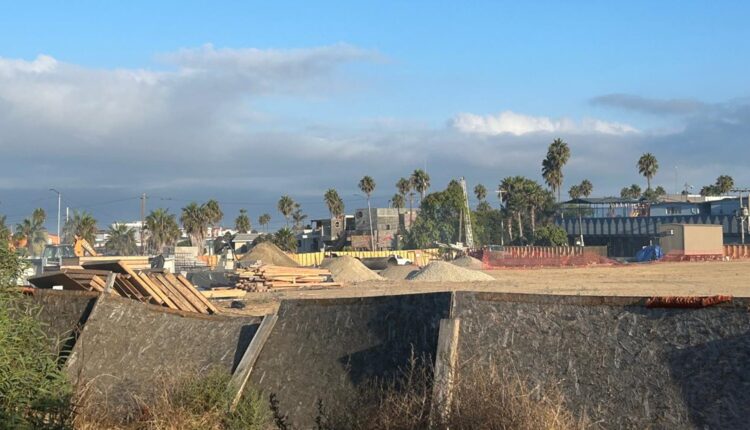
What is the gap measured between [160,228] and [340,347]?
108052mm

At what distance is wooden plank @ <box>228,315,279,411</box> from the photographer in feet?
28.6

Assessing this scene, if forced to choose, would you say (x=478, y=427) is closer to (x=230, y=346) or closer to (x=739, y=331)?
(x=739, y=331)

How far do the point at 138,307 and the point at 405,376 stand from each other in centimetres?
363

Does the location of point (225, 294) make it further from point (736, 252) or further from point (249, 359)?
point (736, 252)

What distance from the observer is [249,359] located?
30.3 ft

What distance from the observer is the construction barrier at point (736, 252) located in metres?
71.0

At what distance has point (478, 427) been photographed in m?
6.94

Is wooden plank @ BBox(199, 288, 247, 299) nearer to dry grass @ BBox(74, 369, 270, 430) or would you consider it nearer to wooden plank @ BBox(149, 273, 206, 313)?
wooden plank @ BBox(149, 273, 206, 313)

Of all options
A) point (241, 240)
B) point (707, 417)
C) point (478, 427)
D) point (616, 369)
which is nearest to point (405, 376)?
point (478, 427)

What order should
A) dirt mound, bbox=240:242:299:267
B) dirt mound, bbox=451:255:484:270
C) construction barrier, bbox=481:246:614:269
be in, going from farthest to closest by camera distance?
construction barrier, bbox=481:246:614:269, dirt mound, bbox=451:255:484:270, dirt mound, bbox=240:242:299:267

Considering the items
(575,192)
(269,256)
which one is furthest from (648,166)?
(269,256)

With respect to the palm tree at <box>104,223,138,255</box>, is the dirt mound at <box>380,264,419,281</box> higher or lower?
lower

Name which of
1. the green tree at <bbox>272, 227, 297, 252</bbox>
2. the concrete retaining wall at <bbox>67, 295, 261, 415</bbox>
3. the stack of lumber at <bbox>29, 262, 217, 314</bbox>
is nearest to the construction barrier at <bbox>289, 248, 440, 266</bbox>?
the green tree at <bbox>272, 227, 297, 252</bbox>

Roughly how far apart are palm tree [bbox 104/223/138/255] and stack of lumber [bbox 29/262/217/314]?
9638 centimetres
